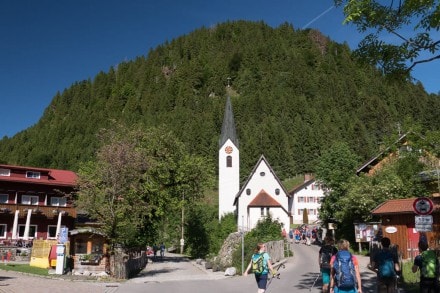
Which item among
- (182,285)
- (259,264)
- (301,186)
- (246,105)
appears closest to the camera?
(259,264)

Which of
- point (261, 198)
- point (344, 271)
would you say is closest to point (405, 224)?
point (344, 271)

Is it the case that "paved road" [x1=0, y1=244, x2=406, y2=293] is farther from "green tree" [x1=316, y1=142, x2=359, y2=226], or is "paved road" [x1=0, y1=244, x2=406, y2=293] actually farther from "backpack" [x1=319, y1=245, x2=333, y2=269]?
"green tree" [x1=316, y1=142, x2=359, y2=226]

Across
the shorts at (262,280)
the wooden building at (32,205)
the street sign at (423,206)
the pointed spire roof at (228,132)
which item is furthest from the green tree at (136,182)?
the pointed spire roof at (228,132)

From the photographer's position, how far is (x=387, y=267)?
10.7 metres

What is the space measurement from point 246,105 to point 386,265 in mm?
130885

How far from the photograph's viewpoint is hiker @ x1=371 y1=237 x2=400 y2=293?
1066 cm

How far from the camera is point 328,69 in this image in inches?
6964

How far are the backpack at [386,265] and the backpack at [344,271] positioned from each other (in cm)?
239

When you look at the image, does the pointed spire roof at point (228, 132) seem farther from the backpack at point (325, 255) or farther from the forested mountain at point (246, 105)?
the backpack at point (325, 255)

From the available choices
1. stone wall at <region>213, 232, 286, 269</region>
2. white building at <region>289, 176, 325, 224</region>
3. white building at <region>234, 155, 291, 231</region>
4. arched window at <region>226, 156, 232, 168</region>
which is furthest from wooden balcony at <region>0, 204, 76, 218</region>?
white building at <region>289, 176, 325, 224</region>

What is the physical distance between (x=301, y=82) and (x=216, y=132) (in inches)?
2215

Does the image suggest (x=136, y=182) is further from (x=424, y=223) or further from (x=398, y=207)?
(x=424, y=223)

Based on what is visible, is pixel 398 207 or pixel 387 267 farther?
pixel 398 207

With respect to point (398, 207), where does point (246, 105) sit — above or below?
above
